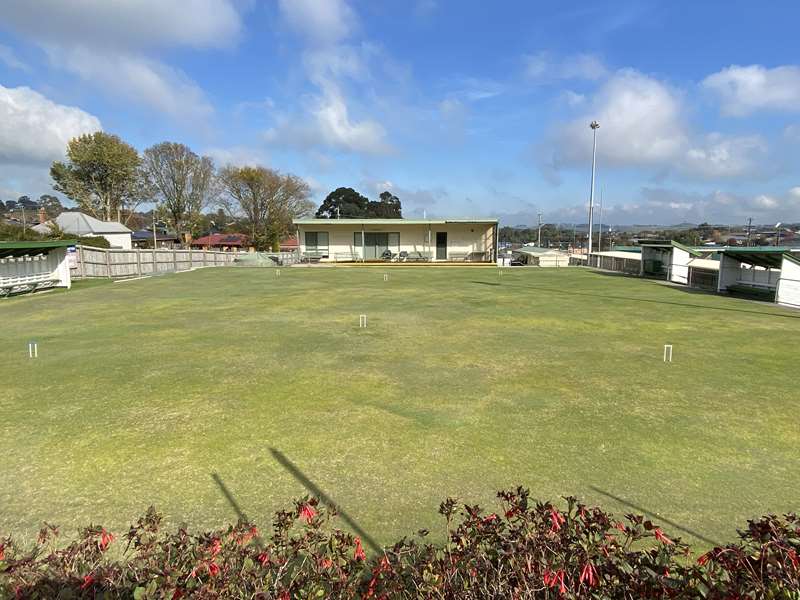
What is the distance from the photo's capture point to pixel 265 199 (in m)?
60.7

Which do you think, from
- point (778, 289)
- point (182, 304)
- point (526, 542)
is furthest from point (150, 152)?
point (526, 542)

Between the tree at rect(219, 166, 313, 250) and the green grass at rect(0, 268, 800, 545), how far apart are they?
170ft

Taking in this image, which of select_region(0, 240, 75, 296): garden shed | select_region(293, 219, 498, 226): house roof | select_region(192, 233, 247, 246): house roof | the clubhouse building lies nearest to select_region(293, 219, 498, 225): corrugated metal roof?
select_region(293, 219, 498, 226): house roof

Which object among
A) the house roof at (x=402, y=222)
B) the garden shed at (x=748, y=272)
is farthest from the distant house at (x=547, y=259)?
the garden shed at (x=748, y=272)

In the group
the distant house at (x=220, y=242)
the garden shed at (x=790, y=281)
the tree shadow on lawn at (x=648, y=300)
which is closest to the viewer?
the tree shadow on lawn at (x=648, y=300)

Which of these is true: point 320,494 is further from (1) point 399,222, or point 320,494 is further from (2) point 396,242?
(2) point 396,242

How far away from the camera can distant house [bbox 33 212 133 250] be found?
1710 inches

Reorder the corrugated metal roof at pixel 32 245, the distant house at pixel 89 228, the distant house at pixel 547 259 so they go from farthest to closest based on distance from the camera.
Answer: the distant house at pixel 89 228
the distant house at pixel 547 259
the corrugated metal roof at pixel 32 245

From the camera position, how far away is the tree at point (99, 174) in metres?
48.0

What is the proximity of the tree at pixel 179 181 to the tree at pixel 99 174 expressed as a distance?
80.0 inches

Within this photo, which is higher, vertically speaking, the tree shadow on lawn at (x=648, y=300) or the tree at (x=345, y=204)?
the tree at (x=345, y=204)

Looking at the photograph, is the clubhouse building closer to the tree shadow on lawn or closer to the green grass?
the tree shadow on lawn

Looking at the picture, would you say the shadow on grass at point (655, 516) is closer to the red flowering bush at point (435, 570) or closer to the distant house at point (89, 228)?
the red flowering bush at point (435, 570)

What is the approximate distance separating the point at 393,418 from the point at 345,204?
8987 centimetres
